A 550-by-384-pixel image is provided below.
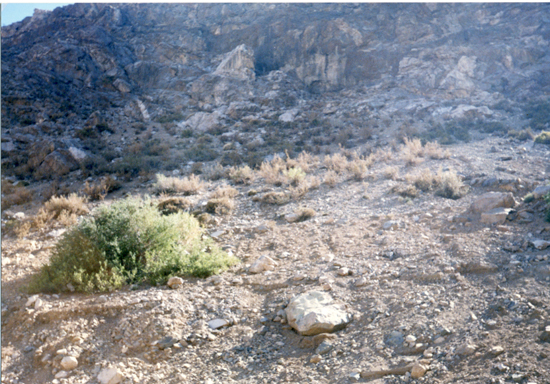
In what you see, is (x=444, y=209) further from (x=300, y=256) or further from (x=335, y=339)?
(x=335, y=339)

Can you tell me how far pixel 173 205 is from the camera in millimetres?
8258

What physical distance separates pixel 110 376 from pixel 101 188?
26.8 ft

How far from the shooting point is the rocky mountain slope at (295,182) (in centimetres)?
337

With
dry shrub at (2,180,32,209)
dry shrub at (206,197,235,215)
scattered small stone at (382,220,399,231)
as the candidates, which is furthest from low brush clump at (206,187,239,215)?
dry shrub at (2,180,32,209)

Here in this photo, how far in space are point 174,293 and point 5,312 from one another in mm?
1955

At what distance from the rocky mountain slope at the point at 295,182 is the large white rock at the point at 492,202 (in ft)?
0.08

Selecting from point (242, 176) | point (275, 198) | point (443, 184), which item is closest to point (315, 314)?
point (275, 198)

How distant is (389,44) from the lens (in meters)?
23.7

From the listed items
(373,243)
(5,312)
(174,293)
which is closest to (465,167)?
(373,243)

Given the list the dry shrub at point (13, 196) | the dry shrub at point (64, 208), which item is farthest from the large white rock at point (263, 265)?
the dry shrub at point (13, 196)

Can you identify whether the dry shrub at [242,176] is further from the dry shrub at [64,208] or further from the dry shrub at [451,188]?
the dry shrub at [451,188]

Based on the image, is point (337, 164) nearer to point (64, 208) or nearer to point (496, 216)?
point (496, 216)

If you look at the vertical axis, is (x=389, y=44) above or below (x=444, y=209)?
above

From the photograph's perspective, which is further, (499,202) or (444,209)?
(444,209)
